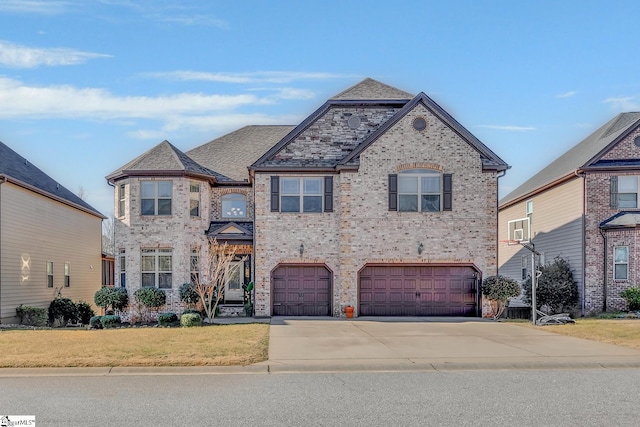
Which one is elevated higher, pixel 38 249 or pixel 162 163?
pixel 162 163

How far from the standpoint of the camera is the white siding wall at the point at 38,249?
23297mm

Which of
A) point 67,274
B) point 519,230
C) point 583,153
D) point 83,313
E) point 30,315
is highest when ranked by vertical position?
point 583,153

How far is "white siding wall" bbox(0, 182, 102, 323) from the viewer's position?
23.3 m

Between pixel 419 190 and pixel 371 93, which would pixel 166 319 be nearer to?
pixel 419 190

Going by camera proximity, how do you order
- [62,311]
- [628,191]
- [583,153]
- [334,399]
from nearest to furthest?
[334,399], [628,191], [62,311], [583,153]

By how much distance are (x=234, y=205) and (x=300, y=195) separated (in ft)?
12.4

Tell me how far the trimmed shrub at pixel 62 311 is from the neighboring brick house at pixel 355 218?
13.8 ft

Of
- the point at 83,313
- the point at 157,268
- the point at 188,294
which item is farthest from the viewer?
the point at 83,313

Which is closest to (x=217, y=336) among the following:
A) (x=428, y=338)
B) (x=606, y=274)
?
(x=428, y=338)

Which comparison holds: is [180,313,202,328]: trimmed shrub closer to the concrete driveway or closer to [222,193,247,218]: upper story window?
the concrete driveway

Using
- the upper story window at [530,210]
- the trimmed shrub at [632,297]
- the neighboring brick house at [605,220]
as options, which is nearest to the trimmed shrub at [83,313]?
the neighboring brick house at [605,220]

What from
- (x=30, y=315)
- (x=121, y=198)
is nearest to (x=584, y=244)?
(x=121, y=198)

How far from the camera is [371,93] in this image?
25.4 metres

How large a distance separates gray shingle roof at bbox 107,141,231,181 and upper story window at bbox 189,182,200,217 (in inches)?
26.5
